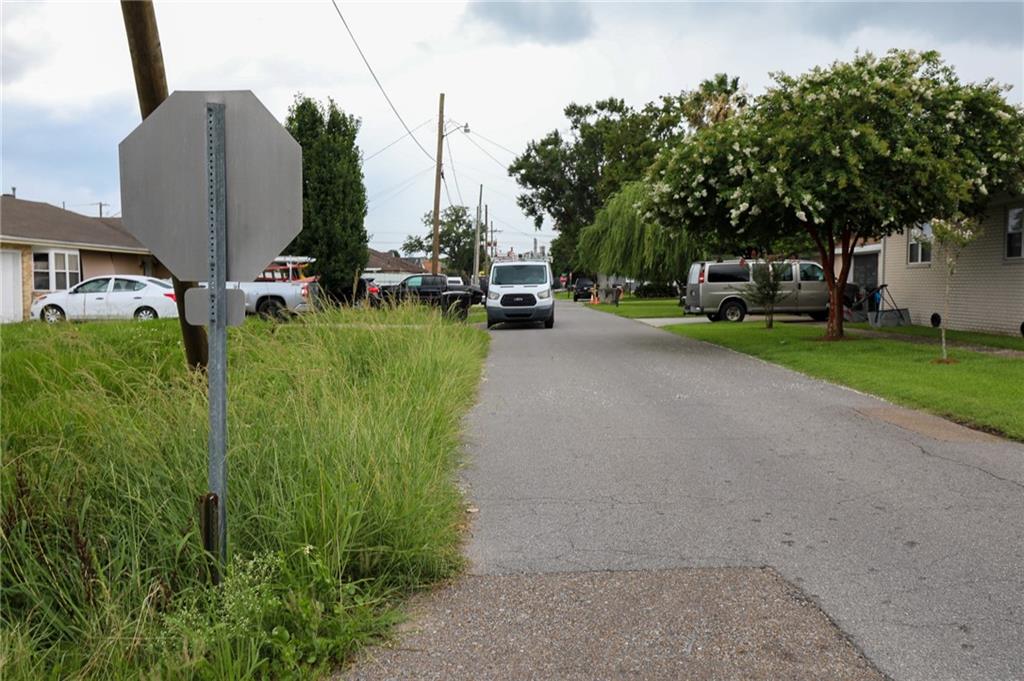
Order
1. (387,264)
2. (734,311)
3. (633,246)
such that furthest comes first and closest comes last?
(387,264) → (633,246) → (734,311)

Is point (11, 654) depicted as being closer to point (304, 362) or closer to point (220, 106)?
point (220, 106)

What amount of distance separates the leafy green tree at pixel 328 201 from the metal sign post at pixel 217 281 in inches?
1135

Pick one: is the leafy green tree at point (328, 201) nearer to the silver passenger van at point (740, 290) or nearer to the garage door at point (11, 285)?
the garage door at point (11, 285)

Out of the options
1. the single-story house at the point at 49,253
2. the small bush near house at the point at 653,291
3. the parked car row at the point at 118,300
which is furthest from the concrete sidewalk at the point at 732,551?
the small bush near house at the point at 653,291

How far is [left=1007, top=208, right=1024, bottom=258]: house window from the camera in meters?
20.2

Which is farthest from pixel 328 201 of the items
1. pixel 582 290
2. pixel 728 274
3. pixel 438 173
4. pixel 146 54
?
pixel 582 290

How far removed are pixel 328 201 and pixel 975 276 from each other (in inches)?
841

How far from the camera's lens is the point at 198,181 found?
14.0 feet

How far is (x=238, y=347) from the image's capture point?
31.4ft

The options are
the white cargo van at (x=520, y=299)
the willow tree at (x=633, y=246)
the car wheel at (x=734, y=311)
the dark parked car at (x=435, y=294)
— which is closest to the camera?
the dark parked car at (x=435, y=294)

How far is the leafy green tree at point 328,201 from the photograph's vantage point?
33.1 metres

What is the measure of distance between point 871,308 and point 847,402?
683 inches

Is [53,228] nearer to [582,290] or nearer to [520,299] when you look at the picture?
[520,299]

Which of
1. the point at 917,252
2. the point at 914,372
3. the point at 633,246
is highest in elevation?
the point at 633,246
